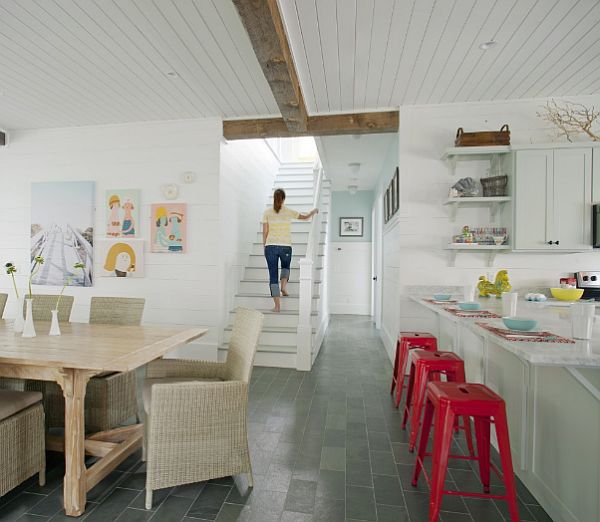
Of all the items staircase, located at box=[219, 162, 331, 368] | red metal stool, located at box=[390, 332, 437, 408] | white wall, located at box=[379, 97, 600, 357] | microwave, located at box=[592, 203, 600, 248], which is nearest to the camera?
red metal stool, located at box=[390, 332, 437, 408]

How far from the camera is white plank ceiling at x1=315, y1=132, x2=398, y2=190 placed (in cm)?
497

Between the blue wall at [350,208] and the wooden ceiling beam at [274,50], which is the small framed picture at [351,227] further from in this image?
the wooden ceiling beam at [274,50]

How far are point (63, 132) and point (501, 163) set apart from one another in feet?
16.7

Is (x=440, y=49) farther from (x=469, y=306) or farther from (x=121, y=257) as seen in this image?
(x=121, y=257)

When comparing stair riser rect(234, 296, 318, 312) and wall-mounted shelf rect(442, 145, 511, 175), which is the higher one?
wall-mounted shelf rect(442, 145, 511, 175)

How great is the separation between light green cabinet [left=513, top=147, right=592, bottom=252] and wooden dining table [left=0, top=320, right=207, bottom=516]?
3041mm

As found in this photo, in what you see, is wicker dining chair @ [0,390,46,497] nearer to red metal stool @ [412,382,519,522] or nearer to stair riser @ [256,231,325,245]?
red metal stool @ [412,382,519,522]

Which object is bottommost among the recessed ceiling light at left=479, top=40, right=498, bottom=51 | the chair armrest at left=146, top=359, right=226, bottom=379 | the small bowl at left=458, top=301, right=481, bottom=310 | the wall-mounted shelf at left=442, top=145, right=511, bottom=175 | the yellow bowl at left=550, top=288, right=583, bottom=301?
the chair armrest at left=146, top=359, right=226, bottom=379

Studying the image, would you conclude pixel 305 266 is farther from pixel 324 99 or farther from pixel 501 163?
pixel 501 163

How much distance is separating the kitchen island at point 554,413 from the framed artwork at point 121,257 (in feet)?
11.6

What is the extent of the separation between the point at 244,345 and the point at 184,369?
20.0 inches

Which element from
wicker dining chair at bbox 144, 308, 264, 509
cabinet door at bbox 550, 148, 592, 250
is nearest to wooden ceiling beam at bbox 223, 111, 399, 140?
cabinet door at bbox 550, 148, 592, 250

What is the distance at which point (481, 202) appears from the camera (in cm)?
365

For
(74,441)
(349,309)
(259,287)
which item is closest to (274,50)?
A: (74,441)
